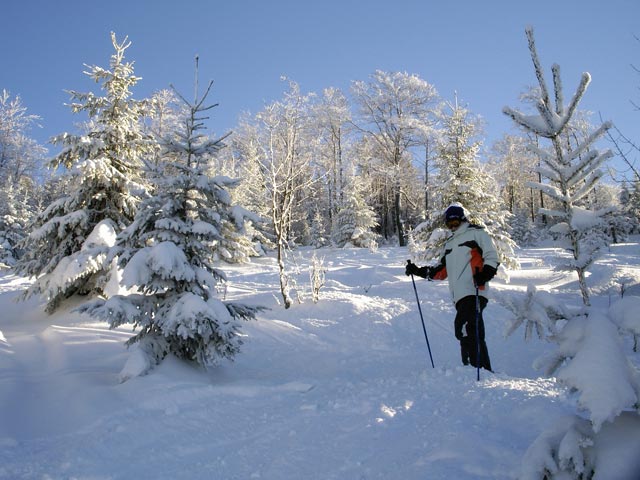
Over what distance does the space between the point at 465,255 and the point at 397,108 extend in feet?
72.9

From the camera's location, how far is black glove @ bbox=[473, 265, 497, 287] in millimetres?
4359

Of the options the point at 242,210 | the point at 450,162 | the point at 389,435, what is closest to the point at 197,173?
the point at 242,210

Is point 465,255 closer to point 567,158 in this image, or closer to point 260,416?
point 567,158

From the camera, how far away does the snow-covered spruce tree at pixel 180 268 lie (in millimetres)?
4457

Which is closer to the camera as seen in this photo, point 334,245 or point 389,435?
point 389,435

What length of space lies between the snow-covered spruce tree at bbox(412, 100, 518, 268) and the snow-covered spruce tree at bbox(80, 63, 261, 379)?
29.9 ft

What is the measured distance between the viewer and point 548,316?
5.51 ft

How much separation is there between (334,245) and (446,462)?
2403 cm

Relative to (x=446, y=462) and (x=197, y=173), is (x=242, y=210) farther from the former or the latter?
(x=446, y=462)

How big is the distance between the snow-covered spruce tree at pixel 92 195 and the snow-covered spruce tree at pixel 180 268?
→ 441 cm

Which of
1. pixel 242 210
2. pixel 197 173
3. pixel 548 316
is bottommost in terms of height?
pixel 548 316

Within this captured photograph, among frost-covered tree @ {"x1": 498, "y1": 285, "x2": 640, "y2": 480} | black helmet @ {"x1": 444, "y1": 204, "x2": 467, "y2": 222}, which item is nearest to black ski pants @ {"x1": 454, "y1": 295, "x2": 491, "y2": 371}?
black helmet @ {"x1": 444, "y1": 204, "x2": 467, "y2": 222}

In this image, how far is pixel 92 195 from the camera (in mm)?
9867

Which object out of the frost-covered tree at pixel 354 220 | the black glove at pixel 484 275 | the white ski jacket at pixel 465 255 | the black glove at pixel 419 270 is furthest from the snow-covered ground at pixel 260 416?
the frost-covered tree at pixel 354 220
